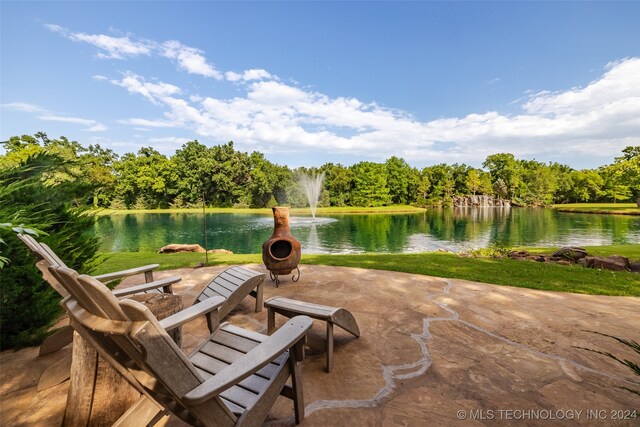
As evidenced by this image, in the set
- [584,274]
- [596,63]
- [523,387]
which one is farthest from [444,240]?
[596,63]

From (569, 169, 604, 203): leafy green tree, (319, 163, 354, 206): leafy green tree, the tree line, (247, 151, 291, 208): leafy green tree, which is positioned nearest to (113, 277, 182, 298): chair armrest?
the tree line

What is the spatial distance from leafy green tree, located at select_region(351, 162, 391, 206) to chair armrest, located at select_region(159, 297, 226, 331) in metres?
46.1

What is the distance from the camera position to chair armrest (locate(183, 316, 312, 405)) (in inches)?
41.3

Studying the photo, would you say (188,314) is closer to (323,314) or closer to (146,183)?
(323,314)

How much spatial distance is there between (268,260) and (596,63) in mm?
29482

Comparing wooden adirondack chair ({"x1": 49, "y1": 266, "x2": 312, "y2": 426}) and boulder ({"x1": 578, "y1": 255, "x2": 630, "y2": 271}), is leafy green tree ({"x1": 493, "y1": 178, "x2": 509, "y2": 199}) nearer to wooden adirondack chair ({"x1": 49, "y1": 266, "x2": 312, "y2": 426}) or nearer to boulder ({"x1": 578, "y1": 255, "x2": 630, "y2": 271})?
boulder ({"x1": 578, "y1": 255, "x2": 630, "y2": 271})

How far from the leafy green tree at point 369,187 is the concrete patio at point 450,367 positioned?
44195 millimetres

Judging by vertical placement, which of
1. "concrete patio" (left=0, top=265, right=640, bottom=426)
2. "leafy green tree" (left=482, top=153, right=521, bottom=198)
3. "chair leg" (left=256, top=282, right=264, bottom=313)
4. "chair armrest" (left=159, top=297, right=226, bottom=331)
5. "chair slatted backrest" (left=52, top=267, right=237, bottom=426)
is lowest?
"concrete patio" (left=0, top=265, right=640, bottom=426)

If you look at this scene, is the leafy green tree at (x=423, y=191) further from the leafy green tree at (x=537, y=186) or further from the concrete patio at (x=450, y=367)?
the concrete patio at (x=450, y=367)

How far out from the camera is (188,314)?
1913 mm

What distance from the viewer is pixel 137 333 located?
896 mm

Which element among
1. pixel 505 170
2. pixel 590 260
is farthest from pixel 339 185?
pixel 590 260

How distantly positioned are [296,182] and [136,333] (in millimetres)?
46404

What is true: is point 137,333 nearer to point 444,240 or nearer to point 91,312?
point 91,312
